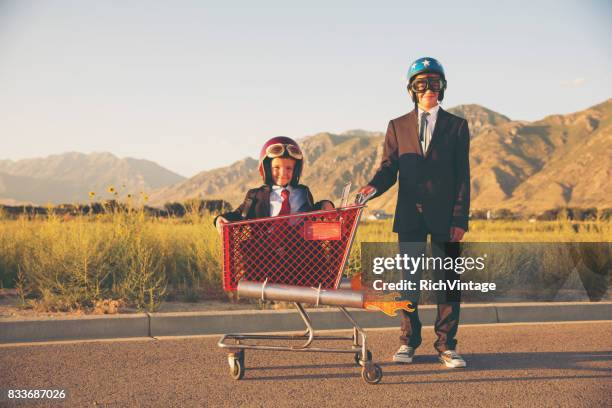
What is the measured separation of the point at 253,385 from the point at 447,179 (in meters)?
2.34

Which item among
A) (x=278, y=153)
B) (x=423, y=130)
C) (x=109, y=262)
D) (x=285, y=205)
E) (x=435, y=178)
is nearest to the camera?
(x=278, y=153)

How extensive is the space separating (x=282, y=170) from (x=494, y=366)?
247 cm

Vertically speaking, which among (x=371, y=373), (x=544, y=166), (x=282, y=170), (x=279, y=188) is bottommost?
(x=371, y=373)

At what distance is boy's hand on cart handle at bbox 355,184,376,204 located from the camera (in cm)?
519

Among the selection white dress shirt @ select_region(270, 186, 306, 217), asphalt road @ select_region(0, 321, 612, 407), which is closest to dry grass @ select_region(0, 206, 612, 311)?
asphalt road @ select_region(0, 321, 612, 407)

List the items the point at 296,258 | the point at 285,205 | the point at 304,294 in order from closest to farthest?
1. the point at 304,294
2. the point at 296,258
3. the point at 285,205

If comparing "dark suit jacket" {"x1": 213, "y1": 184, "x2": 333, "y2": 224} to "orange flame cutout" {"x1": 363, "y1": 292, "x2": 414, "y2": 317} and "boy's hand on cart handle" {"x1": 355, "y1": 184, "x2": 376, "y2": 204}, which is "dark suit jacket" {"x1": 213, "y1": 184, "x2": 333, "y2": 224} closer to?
"boy's hand on cart handle" {"x1": 355, "y1": 184, "x2": 376, "y2": 204}

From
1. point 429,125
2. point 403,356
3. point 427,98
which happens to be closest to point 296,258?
point 403,356

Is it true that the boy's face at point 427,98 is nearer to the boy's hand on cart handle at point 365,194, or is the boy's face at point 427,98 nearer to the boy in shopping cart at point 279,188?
the boy's hand on cart handle at point 365,194

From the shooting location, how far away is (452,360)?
5672 mm

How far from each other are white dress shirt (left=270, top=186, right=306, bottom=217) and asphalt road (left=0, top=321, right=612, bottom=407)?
1.33m

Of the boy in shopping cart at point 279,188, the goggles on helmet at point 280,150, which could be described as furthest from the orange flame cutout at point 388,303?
the goggles on helmet at point 280,150

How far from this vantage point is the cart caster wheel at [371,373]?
5184mm

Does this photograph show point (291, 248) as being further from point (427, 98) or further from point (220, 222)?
point (427, 98)
